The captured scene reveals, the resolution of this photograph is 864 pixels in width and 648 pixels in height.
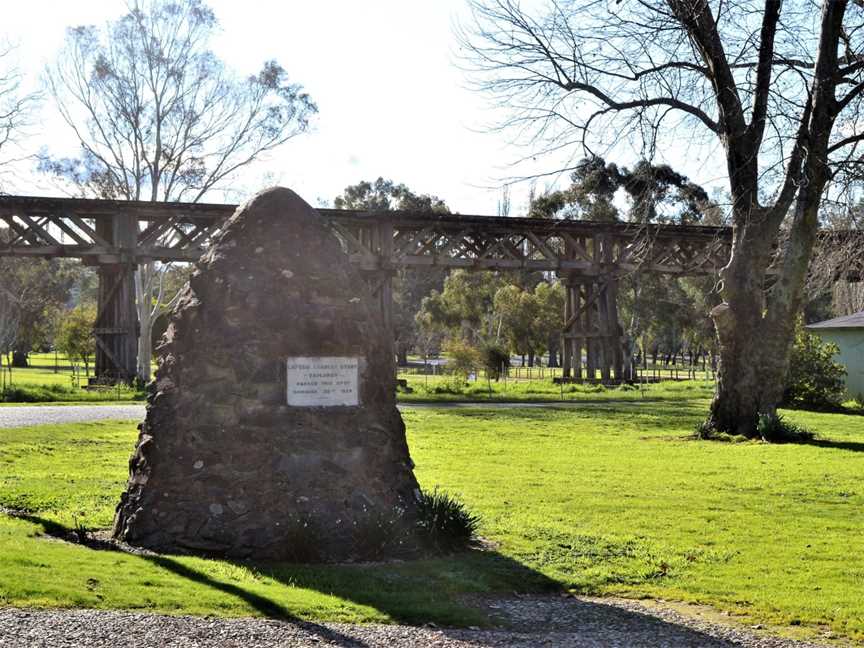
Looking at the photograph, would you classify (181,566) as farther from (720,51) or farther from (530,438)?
(720,51)

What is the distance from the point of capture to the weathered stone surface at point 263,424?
8.11 meters

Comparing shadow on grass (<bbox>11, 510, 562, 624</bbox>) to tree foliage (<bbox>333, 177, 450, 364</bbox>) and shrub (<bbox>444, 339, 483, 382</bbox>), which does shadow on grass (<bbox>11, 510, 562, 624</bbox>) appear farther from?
tree foliage (<bbox>333, 177, 450, 364</bbox>)

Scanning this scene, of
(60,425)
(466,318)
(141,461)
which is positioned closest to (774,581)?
(141,461)

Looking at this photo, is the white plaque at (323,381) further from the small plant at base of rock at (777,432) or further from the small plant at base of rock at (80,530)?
the small plant at base of rock at (777,432)

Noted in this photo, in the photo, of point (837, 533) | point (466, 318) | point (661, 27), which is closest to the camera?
point (837, 533)

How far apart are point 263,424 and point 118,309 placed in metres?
22.2

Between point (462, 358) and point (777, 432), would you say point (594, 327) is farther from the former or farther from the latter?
point (777, 432)

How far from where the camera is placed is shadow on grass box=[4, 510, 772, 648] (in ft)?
20.4

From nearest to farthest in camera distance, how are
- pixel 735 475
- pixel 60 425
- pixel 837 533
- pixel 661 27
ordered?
pixel 837 533 → pixel 735 475 → pixel 661 27 → pixel 60 425

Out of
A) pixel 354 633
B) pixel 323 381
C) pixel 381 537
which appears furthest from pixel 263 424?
pixel 354 633

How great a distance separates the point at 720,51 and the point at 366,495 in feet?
41.6

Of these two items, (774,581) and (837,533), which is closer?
(774,581)

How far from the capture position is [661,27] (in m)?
17.5

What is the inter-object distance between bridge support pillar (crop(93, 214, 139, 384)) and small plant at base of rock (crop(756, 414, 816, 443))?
17708 mm
